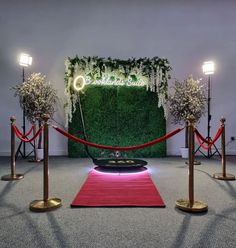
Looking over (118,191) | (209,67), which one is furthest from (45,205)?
(209,67)

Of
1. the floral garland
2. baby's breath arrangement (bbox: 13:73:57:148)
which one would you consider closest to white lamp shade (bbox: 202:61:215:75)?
the floral garland

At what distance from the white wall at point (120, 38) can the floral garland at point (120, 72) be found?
20.3 inches

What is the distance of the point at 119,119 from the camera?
739 centimetres

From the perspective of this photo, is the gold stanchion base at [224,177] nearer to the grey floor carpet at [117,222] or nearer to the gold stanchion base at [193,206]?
the grey floor carpet at [117,222]

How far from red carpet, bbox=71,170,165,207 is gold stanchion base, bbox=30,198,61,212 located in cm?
20

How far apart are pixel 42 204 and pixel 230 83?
6.74 metres

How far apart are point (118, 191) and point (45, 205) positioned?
3.74 feet

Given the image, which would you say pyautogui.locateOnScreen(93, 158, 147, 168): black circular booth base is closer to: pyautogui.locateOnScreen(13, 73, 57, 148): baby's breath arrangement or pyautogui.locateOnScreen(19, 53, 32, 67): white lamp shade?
pyautogui.locateOnScreen(13, 73, 57, 148): baby's breath arrangement

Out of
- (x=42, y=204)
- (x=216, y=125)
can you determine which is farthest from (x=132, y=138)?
(x=42, y=204)

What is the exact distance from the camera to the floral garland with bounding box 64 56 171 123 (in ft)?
23.9

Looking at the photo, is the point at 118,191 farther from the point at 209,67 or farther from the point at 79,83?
the point at 209,67

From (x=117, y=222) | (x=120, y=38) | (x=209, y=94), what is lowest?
(x=117, y=222)

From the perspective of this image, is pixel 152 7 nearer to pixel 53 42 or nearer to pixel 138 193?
pixel 53 42

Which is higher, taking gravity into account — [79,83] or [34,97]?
[79,83]
